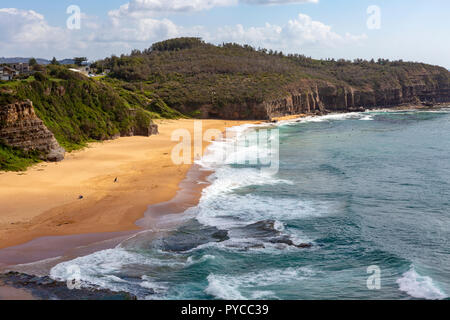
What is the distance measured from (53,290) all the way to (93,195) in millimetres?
12061

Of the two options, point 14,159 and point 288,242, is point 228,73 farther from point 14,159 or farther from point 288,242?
point 288,242

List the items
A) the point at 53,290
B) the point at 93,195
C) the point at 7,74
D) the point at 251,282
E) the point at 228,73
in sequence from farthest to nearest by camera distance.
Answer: the point at 228,73 < the point at 7,74 < the point at 93,195 < the point at 251,282 < the point at 53,290

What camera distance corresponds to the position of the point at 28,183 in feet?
88.2

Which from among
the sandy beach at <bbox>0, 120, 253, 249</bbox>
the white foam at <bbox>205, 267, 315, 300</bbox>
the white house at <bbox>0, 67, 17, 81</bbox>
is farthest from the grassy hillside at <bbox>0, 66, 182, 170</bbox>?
the white foam at <bbox>205, 267, 315, 300</bbox>


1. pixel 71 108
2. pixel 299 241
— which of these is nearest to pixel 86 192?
pixel 299 241

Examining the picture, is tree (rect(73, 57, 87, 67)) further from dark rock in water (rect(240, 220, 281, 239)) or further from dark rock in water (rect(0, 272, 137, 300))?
dark rock in water (rect(0, 272, 137, 300))

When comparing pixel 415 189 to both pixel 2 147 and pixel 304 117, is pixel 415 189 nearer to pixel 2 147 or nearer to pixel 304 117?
pixel 2 147

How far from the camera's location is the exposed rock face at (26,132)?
30531 mm

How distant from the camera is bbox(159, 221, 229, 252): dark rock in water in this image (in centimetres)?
1877

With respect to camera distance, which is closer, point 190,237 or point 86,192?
point 190,237

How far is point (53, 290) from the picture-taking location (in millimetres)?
14148

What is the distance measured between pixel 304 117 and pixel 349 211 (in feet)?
205
